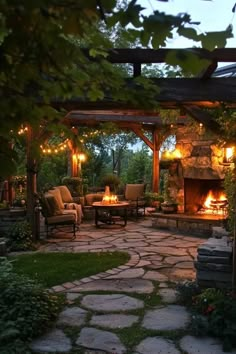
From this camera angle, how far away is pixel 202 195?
9.27 meters

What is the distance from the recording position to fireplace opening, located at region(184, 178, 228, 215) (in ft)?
29.7

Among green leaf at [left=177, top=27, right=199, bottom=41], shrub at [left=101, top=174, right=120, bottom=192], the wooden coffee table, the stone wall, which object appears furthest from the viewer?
shrub at [left=101, top=174, right=120, bottom=192]

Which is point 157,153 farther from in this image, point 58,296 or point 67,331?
point 67,331

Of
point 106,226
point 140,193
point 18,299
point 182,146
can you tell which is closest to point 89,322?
point 18,299

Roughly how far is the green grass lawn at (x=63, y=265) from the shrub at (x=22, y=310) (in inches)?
32.6

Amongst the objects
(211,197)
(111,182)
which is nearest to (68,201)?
(111,182)

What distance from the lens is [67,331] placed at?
3238 mm

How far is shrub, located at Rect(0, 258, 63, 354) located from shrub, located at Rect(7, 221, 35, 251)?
264 centimetres

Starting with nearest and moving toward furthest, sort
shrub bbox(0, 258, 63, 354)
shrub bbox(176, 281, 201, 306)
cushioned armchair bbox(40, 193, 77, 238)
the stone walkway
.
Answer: shrub bbox(0, 258, 63, 354), the stone walkway, shrub bbox(176, 281, 201, 306), cushioned armchair bbox(40, 193, 77, 238)

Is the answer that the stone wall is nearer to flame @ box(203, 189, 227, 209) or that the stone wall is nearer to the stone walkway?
the stone walkway

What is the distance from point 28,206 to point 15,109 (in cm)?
621

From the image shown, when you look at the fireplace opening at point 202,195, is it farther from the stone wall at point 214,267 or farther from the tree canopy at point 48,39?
the tree canopy at point 48,39

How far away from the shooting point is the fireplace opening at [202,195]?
356 inches

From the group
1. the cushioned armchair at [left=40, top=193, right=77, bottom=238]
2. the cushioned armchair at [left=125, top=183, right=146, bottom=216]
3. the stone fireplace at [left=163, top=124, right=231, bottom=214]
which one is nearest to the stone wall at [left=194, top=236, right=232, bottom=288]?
the cushioned armchair at [left=40, top=193, right=77, bottom=238]
